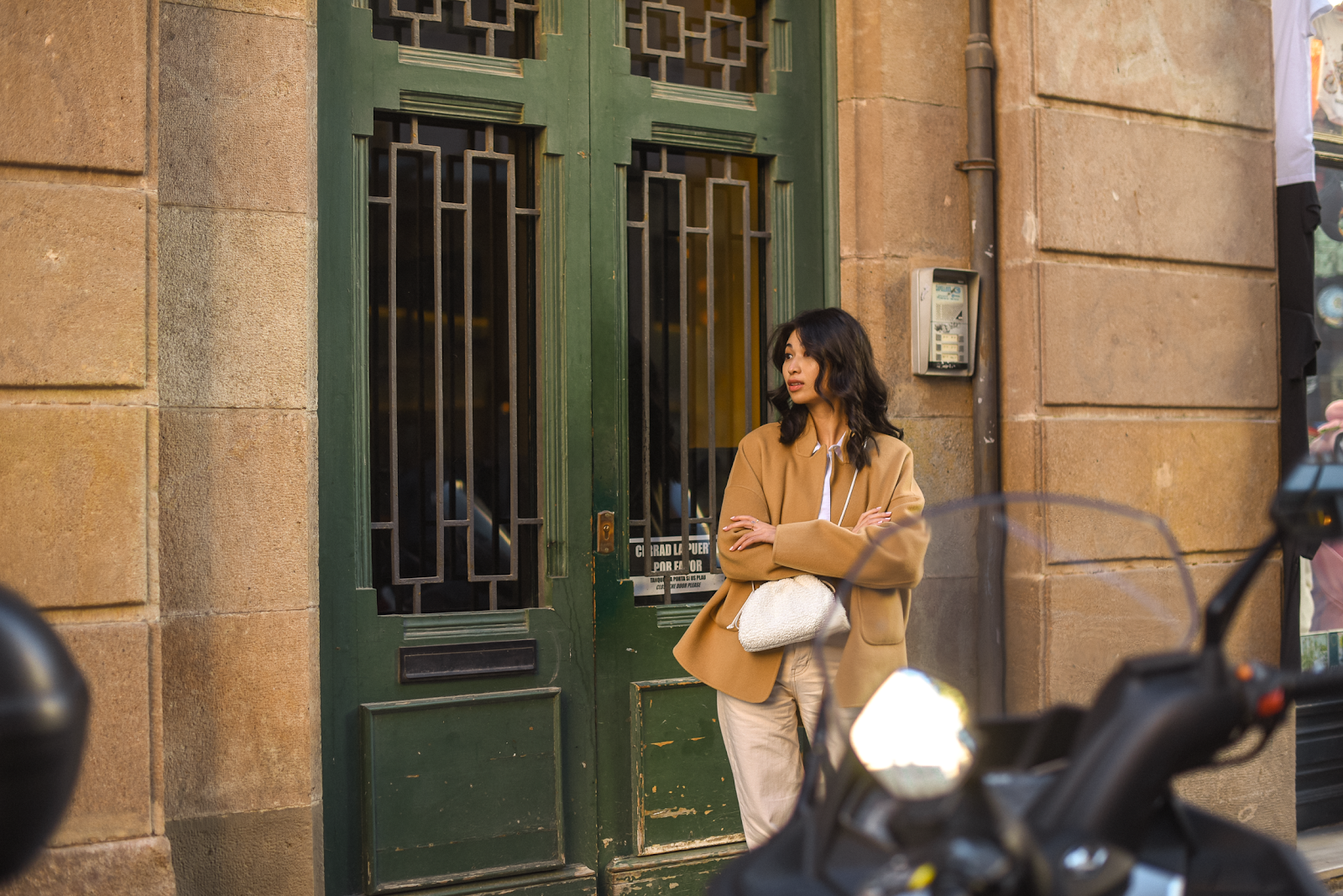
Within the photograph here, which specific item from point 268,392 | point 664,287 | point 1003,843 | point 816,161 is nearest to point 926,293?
point 816,161

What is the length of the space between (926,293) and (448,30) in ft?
6.38

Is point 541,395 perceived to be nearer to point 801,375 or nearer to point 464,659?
point 464,659

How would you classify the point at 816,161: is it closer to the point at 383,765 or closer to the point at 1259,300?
the point at 1259,300

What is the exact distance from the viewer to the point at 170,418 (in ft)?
11.1

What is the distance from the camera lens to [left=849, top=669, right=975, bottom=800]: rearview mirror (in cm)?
128

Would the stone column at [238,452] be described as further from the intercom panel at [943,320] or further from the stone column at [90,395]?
the intercom panel at [943,320]

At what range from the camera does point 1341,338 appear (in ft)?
18.3

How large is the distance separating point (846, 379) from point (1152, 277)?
1997 millimetres

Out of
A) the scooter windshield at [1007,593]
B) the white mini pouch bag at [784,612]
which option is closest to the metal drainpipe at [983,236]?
the white mini pouch bag at [784,612]

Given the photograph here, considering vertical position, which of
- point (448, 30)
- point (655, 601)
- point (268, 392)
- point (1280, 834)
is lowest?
point (1280, 834)

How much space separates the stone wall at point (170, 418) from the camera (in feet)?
10.1

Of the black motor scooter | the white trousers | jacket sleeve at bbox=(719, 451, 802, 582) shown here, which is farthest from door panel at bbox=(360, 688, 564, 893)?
the black motor scooter

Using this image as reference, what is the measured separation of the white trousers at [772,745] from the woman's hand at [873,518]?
0.38 metres

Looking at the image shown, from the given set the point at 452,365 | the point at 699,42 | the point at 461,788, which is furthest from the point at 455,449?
the point at 699,42
